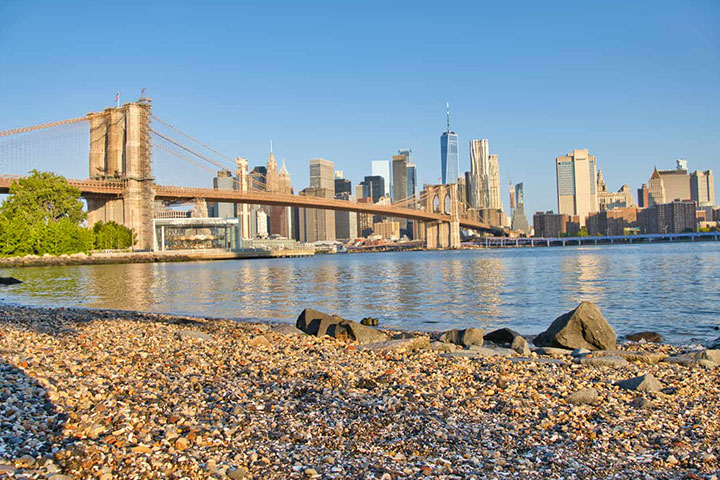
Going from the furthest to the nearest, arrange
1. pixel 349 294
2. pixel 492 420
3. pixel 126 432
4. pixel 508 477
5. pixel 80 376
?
1. pixel 349 294
2. pixel 80 376
3. pixel 492 420
4. pixel 126 432
5. pixel 508 477

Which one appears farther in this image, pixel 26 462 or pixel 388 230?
pixel 388 230

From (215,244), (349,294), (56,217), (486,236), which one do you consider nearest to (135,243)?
(56,217)

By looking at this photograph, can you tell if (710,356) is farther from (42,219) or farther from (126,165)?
(126,165)

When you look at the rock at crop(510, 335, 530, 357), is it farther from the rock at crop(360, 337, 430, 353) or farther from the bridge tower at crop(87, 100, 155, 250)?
the bridge tower at crop(87, 100, 155, 250)

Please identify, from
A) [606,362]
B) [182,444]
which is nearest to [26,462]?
[182,444]

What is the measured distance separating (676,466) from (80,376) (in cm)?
456

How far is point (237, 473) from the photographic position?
304 cm

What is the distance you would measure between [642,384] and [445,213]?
283 ft

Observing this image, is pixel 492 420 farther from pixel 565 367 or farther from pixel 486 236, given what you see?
pixel 486 236

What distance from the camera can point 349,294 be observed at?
19000 millimetres

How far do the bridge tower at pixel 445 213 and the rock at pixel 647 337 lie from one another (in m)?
78.2

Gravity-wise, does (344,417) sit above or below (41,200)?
below

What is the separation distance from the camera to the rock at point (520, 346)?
7.54 meters

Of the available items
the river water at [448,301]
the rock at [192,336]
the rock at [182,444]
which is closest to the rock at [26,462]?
the rock at [182,444]
